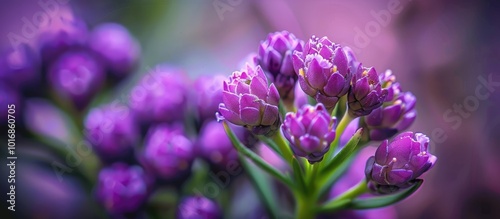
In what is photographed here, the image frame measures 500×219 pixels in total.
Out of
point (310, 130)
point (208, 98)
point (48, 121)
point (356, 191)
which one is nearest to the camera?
point (310, 130)

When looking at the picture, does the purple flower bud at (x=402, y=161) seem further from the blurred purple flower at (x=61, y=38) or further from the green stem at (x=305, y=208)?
the blurred purple flower at (x=61, y=38)

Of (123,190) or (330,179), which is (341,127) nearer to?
(330,179)

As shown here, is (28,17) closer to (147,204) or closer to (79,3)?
(79,3)

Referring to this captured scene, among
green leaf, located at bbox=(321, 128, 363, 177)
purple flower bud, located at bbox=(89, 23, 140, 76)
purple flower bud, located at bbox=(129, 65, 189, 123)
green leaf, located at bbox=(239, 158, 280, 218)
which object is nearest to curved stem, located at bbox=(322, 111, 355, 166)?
green leaf, located at bbox=(321, 128, 363, 177)

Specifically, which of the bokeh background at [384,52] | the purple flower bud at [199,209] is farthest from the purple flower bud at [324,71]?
the bokeh background at [384,52]

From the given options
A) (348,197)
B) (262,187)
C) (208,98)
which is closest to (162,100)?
(208,98)

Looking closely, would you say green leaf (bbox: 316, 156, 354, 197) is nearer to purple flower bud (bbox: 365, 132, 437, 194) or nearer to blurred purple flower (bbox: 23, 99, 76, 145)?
purple flower bud (bbox: 365, 132, 437, 194)
